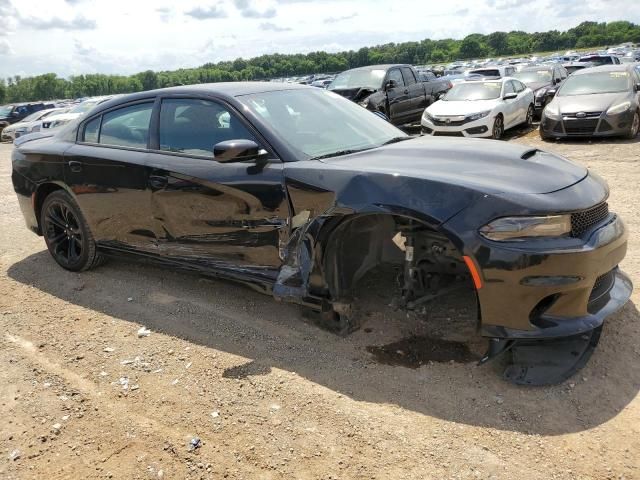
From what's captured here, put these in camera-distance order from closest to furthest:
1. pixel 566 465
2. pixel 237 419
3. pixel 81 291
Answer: pixel 566 465 → pixel 237 419 → pixel 81 291

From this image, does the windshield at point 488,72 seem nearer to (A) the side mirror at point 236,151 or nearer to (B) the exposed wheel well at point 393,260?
(B) the exposed wheel well at point 393,260

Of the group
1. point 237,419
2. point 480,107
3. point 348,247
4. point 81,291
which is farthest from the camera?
point 480,107

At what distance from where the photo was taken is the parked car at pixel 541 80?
1500cm

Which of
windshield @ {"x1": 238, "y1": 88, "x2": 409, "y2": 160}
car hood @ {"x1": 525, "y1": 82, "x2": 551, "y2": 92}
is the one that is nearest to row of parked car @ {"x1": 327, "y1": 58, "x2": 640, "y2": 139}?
car hood @ {"x1": 525, "y1": 82, "x2": 551, "y2": 92}

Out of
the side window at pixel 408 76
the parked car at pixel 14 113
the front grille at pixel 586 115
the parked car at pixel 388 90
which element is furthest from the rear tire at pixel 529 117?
the parked car at pixel 14 113

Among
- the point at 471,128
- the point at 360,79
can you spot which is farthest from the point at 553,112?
the point at 360,79

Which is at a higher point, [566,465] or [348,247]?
[348,247]

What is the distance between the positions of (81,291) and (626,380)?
4118mm

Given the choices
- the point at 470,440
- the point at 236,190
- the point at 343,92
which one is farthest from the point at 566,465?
the point at 343,92

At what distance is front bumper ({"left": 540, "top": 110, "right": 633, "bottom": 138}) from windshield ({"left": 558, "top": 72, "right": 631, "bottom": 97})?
3.26 ft

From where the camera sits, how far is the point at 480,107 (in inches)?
470

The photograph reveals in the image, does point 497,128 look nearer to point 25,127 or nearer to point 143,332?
point 143,332

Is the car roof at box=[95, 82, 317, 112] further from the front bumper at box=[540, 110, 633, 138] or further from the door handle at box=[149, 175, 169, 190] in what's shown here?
the front bumper at box=[540, 110, 633, 138]

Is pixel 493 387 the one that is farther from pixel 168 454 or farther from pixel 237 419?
pixel 168 454
